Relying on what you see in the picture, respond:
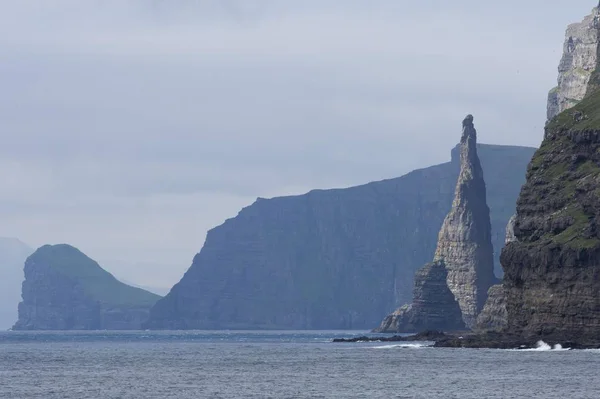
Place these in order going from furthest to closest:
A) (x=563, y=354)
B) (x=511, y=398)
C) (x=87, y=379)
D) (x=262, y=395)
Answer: (x=563, y=354), (x=87, y=379), (x=262, y=395), (x=511, y=398)

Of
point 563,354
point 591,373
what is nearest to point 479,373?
point 591,373

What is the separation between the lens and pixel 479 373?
6181 inches

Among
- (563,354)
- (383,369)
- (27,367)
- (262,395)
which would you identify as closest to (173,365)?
(27,367)

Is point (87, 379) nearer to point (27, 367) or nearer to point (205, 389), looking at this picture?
point (205, 389)

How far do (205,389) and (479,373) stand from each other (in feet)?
106

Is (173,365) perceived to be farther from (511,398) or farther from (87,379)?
(511,398)

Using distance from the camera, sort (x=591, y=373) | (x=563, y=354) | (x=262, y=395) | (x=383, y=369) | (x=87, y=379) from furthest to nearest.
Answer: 1. (x=563, y=354)
2. (x=383, y=369)
3. (x=87, y=379)
4. (x=591, y=373)
5. (x=262, y=395)

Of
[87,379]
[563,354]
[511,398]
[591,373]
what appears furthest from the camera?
[563,354]

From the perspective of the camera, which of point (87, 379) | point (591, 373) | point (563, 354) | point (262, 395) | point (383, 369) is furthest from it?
point (563, 354)

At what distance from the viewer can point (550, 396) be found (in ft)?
414

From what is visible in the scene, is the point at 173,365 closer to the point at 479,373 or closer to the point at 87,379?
the point at 87,379

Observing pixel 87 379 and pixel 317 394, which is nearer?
pixel 317 394

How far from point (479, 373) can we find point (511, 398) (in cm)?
3219

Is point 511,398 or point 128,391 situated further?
point 128,391
